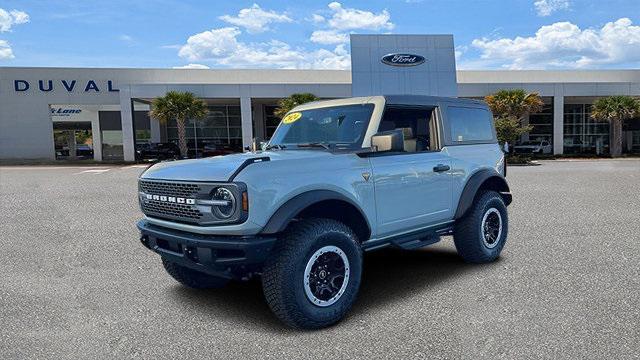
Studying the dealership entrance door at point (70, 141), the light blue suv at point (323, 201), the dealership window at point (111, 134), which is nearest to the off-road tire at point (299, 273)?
the light blue suv at point (323, 201)

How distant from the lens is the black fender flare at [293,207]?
3584 mm

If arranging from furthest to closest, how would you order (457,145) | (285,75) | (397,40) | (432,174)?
(285,75) → (397,40) → (457,145) → (432,174)

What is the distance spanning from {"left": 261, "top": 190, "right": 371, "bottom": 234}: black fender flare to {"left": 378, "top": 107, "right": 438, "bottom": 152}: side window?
3.79 feet

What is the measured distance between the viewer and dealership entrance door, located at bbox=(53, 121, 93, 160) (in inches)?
1560

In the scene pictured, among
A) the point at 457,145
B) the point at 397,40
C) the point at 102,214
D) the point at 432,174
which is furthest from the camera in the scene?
the point at 397,40

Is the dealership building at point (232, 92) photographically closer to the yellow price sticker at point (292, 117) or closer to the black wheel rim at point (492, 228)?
the yellow price sticker at point (292, 117)

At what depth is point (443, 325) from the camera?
3.84 m

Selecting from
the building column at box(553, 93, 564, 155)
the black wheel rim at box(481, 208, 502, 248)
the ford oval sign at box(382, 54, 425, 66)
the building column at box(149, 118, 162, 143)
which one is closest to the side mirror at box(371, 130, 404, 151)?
the black wheel rim at box(481, 208, 502, 248)

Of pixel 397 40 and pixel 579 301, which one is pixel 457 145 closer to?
pixel 579 301

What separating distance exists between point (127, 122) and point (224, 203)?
1196 inches

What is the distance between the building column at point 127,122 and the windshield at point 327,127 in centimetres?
2862

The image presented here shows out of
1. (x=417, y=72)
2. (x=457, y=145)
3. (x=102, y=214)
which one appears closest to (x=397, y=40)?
(x=417, y=72)

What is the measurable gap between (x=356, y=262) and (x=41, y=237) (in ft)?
20.4

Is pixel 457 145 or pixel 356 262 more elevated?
pixel 457 145
